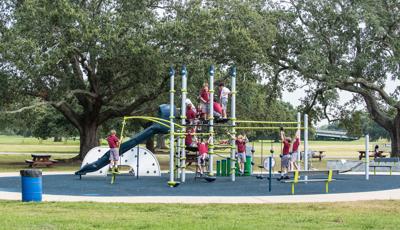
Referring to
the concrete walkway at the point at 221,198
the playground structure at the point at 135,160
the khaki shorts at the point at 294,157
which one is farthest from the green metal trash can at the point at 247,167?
the concrete walkway at the point at 221,198

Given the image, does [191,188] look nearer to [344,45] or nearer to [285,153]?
[285,153]

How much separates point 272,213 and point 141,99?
25.9m

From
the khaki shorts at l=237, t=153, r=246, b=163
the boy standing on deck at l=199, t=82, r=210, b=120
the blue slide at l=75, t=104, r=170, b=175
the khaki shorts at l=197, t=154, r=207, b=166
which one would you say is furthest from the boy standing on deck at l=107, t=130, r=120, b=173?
the khaki shorts at l=237, t=153, r=246, b=163

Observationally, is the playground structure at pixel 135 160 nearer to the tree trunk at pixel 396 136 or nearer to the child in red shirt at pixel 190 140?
the child in red shirt at pixel 190 140

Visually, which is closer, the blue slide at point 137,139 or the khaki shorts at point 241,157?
the blue slide at point 137,139

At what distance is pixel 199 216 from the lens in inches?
476

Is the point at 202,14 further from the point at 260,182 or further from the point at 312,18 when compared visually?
the point at 260,182

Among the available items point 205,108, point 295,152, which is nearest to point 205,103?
point 205,108

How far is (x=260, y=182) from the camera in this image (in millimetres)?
21984

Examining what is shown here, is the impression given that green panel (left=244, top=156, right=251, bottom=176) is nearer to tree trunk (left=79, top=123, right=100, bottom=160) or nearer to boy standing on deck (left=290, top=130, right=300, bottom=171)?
boy standing on deck (left=290, top=130, right=300, bottom=171)

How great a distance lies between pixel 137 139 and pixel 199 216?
11259mm

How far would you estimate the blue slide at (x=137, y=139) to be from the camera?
22.8m

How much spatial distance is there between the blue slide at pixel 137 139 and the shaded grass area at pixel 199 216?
28.2 feet

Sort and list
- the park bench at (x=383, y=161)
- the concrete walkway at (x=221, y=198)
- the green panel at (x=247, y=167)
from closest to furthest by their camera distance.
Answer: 1. the concrete walkway at (x=221, y=198)
2. the green panel at (x=247, y=167)
3. the park bench at (x=383, y=161)
